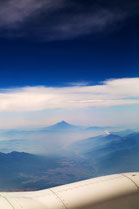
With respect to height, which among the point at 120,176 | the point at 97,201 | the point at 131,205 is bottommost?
the point at 131,205

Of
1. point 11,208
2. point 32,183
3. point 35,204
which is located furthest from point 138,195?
point 32,183

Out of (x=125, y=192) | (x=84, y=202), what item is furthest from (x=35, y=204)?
(x=125, y=192)

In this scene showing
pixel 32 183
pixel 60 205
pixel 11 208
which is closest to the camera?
pixel 11 208

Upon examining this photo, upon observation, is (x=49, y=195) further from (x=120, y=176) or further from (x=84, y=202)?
(x=120, y=176)

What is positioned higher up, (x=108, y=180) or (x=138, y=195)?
(x=108, y=180)

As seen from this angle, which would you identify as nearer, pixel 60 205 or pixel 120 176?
pixel 60 205

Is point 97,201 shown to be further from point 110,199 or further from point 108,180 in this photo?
point 108,180

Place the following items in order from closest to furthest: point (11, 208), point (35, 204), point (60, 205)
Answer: point (11, 208), point (35, 204), point (60, 205)
